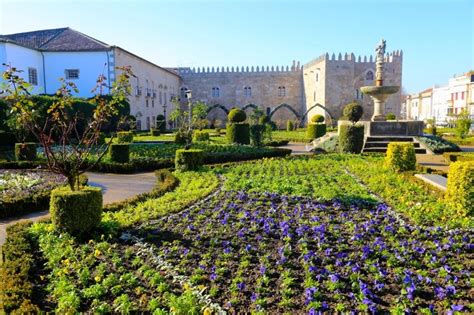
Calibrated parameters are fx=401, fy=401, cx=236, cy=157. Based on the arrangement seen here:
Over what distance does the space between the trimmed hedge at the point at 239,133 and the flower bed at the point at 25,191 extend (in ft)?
28.0

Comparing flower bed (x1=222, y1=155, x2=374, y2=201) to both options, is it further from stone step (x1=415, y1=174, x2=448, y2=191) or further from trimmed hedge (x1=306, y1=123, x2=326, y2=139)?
trimmed hedge (x1=306, y1=123, x2=326, y2=139)

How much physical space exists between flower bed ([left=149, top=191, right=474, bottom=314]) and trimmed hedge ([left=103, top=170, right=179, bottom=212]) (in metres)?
1.40

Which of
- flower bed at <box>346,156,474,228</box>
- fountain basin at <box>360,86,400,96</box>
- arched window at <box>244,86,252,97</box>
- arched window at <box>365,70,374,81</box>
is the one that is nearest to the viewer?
flower bed at <box>346,156,474,228</box>

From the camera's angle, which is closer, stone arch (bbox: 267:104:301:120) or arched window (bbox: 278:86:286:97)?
stone arch (bbox: 267:104:301:120)

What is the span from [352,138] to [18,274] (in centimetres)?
1179

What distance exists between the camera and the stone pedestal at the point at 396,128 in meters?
16.2

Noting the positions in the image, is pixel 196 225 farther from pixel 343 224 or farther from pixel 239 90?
pixel 239 90

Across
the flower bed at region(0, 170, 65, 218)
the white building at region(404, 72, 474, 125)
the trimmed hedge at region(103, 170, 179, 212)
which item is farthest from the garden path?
the white building at region(404, 72, 474, 125)

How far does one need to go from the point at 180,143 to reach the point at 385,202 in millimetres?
11760

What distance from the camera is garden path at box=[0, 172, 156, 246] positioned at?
6.89 meters

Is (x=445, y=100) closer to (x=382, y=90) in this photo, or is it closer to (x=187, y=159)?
(x=382, y=90)

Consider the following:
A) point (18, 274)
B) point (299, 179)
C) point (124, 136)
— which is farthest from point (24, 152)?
point (18, 274)

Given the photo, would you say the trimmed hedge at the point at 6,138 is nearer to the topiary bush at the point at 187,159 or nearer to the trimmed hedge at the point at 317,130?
the topiary bush at the point at 187,159

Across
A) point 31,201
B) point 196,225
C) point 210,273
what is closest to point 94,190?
point 196,225
